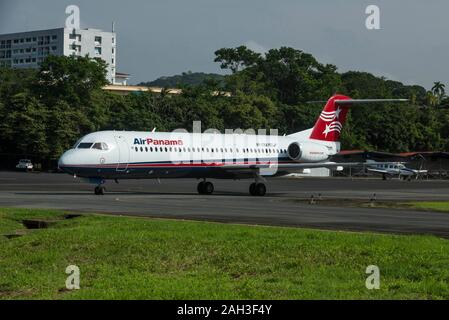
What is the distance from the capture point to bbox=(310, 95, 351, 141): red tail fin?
48875 millimetres

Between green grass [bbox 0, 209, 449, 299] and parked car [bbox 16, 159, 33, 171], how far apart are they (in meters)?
74.0

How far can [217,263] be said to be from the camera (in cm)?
1391

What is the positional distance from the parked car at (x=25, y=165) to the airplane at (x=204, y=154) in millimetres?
49641

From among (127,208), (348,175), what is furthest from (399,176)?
(127,208)

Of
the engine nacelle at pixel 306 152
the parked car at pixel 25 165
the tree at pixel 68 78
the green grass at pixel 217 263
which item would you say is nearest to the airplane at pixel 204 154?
the engine nacelle at pixel 306 152

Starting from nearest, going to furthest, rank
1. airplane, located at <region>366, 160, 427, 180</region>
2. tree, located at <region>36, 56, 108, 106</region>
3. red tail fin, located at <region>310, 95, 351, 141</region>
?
red tail fin, located at <region>310, 95, 351, 141</region>, airplane, located at <region>366, 160, 427, 180</region>, tree, located at <region>36, 56, 108, 106</region>

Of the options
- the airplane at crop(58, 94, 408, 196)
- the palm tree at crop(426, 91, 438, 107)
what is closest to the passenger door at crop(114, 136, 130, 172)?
the airplane at crop(58, 94, 408, 196)

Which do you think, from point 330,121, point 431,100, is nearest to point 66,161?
point 330,121

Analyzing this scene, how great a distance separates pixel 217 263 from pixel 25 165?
80.2 metres

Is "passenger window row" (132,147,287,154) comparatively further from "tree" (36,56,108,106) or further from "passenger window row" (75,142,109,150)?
"tree" (36,56,108,106)

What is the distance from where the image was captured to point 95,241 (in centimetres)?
1630

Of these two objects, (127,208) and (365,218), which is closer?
(365,218)
